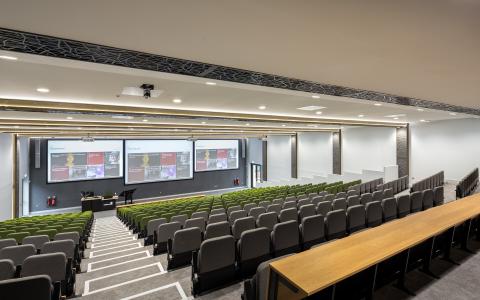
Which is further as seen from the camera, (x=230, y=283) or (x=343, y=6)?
(x=230, y=283)

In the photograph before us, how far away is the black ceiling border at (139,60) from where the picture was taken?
269 centimetres

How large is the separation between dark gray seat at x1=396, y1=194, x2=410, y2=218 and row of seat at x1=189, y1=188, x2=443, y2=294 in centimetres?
18

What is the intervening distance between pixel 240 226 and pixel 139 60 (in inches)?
119

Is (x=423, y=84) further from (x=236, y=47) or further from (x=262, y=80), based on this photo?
(x=236, y=47)

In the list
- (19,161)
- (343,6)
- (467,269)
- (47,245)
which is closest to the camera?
(343,6)

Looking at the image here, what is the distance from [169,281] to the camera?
324 cm

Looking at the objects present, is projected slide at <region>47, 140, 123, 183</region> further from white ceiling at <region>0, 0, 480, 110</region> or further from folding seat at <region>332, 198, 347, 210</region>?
folding seat at <region>332, 198, 347, 210</region>

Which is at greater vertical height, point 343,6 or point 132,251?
point 343,6

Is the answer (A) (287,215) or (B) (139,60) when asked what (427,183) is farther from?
(B) (139,60)

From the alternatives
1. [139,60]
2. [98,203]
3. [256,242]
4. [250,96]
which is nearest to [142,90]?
[139,60]

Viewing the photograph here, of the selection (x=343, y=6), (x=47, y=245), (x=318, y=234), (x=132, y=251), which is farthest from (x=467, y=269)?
(x=47, y=245)

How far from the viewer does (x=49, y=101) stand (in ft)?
18.5

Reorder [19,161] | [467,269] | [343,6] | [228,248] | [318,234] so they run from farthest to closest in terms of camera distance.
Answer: [19,161] → [318,234] → [467,269] → [228,248] → [343,6]

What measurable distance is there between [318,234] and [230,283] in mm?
1749
